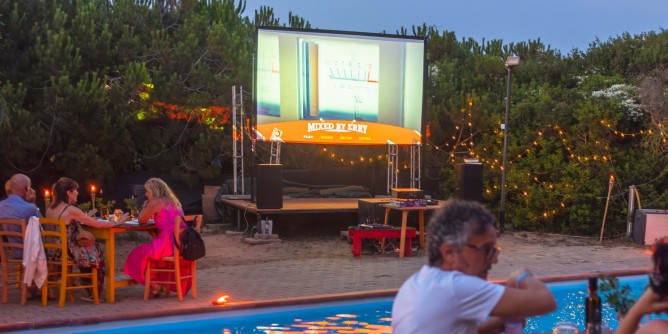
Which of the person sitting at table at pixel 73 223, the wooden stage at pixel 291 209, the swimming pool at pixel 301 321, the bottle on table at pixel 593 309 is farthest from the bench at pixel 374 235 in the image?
the bottle on table at pixel 593 309

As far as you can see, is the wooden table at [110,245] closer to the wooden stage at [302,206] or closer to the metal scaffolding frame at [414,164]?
the wooden stage at [302,206]

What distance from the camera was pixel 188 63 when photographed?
51.5 ft

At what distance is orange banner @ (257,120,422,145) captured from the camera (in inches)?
551

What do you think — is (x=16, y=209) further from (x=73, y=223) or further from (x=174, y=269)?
(x=174, y=269)

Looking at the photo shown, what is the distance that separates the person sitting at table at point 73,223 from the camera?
23.6 feet

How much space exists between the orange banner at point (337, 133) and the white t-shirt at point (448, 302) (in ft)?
37.3

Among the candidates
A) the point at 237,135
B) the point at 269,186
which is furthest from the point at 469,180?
the point at 237,135

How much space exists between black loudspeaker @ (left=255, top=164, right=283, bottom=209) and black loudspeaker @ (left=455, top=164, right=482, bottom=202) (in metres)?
2.75

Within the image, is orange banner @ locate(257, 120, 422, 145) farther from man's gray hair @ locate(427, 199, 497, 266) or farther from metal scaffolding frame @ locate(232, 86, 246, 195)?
man's gray hair @ locate(427, 199, 497, 266)

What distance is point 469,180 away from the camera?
493 inches

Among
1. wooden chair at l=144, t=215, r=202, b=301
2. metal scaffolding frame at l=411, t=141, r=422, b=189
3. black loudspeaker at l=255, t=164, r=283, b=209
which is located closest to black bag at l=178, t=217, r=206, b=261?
wooden chair at l=144, t=215, r=202, b=301

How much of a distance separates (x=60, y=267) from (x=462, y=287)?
604cm

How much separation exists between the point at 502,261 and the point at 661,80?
569 cm

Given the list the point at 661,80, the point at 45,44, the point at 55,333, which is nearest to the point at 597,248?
the point at 661,80
